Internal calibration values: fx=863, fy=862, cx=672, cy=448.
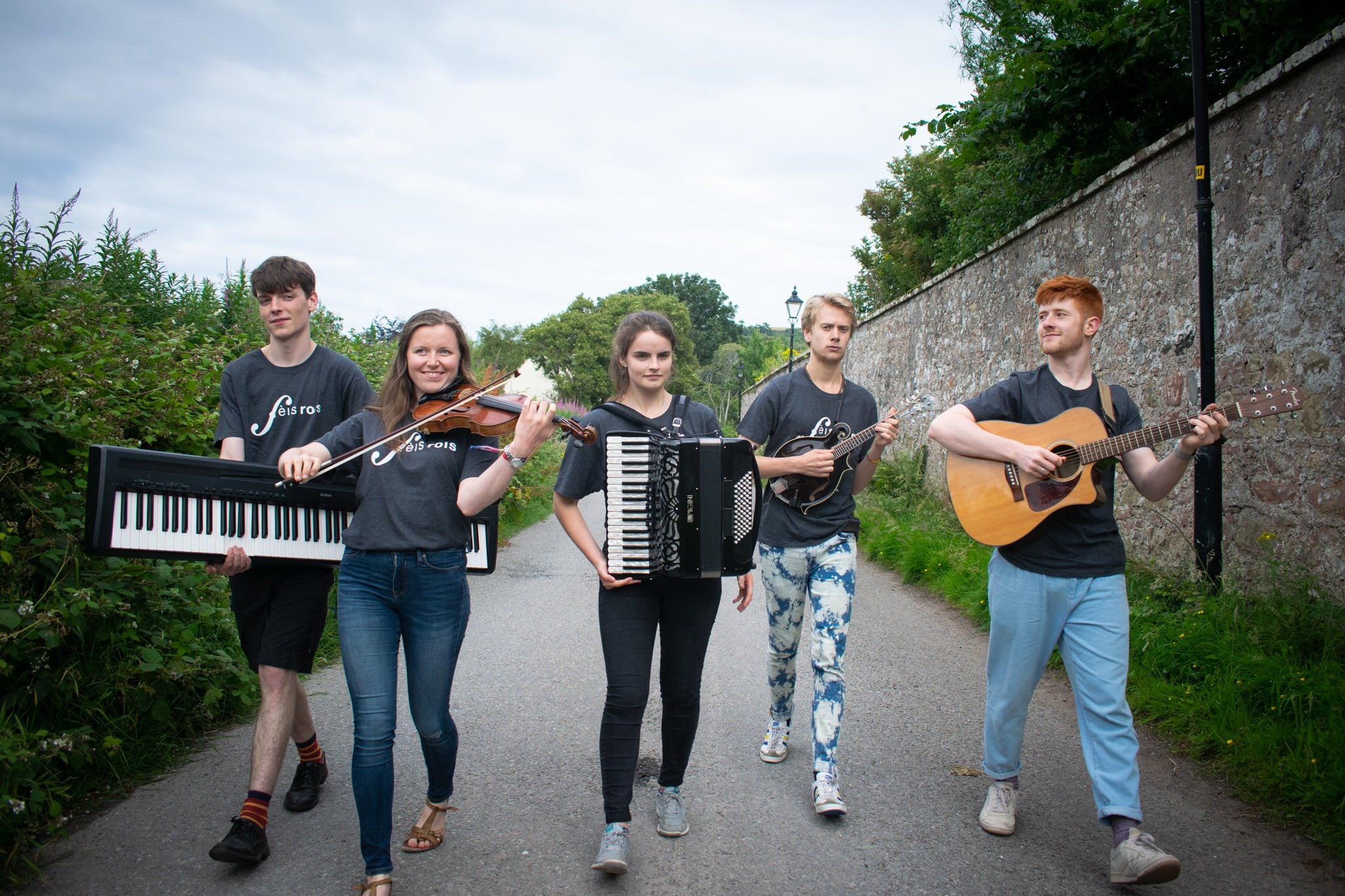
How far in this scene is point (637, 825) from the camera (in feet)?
11.1

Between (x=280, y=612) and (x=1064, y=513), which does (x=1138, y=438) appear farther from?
(x=280, y=612)

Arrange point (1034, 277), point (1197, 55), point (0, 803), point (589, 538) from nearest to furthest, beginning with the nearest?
point (0, 803), point (589, 538), point (1197, 55), point (1034, 277)

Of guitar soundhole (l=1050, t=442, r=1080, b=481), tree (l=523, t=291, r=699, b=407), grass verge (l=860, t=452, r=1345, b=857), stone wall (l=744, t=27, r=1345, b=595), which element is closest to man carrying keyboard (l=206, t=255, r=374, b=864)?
guitar soundhole (l=1050, t=442, r=1080, b=481)

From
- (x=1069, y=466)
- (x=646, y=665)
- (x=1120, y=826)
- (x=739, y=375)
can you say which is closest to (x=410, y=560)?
(x=646, y=665)

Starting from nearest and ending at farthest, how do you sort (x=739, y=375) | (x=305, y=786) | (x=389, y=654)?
(x=389, y=654), (x=305, y=786), (x=739, y=375)

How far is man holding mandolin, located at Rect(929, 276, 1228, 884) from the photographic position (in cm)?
302

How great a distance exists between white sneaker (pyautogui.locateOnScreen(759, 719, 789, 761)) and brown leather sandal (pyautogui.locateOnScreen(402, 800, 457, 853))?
1533 mm

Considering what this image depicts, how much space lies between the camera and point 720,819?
343 cm

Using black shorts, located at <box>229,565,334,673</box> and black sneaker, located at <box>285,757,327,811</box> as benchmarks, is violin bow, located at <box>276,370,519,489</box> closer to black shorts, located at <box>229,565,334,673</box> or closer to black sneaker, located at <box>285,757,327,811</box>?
black shorts, located at <box>229,565,334,673</box>

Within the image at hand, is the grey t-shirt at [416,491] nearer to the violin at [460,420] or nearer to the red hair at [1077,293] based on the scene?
the violin at [460,420]

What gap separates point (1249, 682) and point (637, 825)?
9.68 ft

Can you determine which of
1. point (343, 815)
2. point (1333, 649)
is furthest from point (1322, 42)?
point (343, 815)

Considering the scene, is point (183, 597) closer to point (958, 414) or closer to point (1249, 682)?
point (958, 414)

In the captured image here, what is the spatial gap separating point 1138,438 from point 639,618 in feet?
6.33
